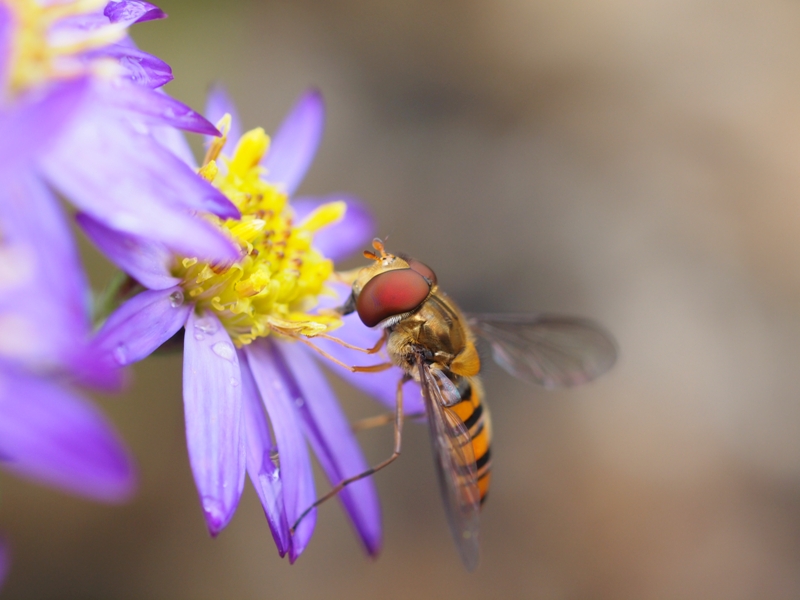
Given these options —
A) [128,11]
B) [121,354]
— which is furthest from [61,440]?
[128,11]

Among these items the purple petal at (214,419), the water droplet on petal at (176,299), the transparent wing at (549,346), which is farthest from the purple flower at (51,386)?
the transparent wing at (549,346)

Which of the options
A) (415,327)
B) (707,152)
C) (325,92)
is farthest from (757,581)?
(325,92)

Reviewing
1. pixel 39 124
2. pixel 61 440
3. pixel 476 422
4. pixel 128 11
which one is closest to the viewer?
pixel 61 440

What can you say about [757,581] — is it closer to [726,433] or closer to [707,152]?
[726,433]

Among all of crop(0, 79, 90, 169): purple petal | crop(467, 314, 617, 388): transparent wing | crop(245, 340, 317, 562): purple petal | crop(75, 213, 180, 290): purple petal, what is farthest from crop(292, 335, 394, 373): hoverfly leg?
crop(0, 79, 90, 169): purple petal

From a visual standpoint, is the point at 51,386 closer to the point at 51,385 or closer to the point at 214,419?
the point at 51,385
